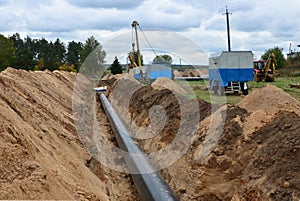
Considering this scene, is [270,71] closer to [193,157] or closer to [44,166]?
[193,157]

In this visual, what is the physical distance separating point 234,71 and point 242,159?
16.5 metres

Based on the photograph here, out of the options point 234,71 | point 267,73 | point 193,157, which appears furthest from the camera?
point 267,73

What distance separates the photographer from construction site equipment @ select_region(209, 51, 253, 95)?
22.8 metres

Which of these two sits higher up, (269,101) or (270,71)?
(270,71)

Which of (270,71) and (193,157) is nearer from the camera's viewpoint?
(193,157)

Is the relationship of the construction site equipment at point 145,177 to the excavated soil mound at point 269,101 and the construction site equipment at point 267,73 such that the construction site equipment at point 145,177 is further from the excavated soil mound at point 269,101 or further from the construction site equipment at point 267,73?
the construction site equipment at point 267,73

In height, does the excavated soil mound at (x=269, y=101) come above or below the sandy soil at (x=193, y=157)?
above

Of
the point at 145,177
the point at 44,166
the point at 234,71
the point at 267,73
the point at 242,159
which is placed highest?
the point at 234,71

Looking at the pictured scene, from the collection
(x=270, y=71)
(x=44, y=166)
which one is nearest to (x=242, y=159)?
(x=44, y=166)

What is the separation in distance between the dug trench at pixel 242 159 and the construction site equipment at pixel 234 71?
39.0 ft

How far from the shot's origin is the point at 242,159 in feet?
23.2

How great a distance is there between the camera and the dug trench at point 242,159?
5641 millimetres

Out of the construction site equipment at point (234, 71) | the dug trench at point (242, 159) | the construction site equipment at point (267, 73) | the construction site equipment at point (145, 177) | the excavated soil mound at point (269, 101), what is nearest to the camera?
the dug trench at point (242, 159)

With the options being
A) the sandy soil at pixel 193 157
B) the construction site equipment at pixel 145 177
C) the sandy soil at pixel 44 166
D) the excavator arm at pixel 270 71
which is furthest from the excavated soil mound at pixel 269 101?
the excavator arm at pixel 270 71
